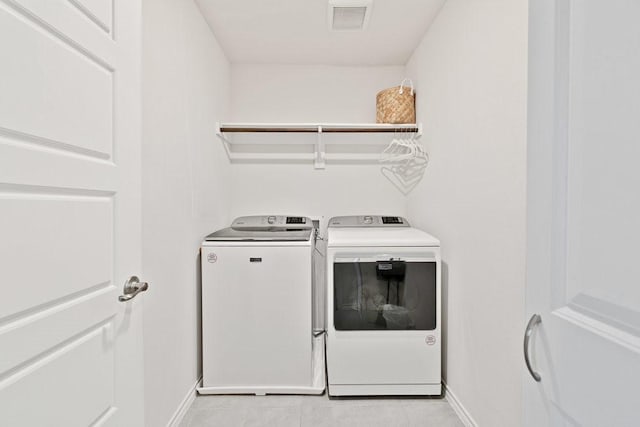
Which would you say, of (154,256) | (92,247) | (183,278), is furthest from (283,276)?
(92,247)

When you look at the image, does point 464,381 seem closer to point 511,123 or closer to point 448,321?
point 448,321

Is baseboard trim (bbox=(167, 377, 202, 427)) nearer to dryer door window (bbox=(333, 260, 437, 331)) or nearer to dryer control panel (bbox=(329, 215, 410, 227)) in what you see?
dryer door window (bbox=(333, 260, 437, 331))

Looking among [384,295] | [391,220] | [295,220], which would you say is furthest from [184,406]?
[391,220]

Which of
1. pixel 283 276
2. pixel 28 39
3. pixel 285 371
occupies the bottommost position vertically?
pixel 285 371

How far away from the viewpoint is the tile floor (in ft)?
A: 6.49

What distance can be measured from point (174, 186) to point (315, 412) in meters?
1.51

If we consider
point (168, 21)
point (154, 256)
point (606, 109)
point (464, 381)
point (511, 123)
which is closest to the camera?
point (606, 109)

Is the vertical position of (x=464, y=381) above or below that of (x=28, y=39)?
below

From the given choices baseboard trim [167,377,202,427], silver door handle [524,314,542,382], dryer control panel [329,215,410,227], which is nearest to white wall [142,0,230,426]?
baseboard trim [167,377,202,427]

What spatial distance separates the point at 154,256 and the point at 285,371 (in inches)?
44.8

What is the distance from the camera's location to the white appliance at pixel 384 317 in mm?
2182

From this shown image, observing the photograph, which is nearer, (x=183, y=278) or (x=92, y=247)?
(x=92, y=247)

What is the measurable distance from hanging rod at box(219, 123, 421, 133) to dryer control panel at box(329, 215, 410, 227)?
0.70 meters

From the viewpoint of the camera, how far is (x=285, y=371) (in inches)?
88.6
